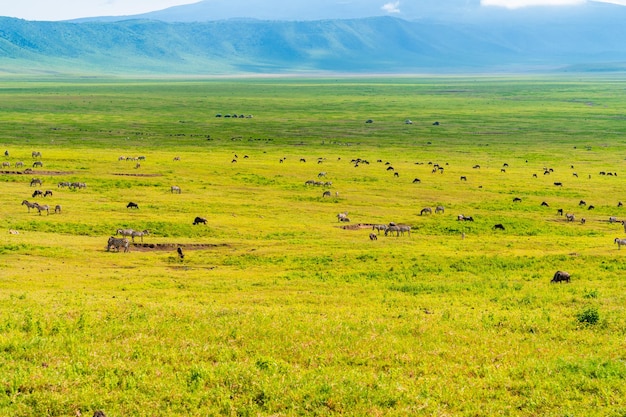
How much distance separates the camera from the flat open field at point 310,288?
54.0ft

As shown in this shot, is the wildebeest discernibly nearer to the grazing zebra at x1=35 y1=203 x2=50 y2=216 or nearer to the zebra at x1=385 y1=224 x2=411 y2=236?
the zebra at x1=385 y1=224 x2=411 y2=236

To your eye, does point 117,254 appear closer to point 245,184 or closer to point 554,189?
point 245,184

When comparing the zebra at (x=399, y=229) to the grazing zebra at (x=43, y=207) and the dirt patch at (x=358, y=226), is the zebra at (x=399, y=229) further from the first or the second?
the grazing zebra at (x=43, y=207)

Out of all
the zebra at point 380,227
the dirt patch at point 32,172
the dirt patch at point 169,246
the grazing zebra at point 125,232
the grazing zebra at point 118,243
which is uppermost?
the dirt patch at point 32,172

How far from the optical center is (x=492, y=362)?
750 inches

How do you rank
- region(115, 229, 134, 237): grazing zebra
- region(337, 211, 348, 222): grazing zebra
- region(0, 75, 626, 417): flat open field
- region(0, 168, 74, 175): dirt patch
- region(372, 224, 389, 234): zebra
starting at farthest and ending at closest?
region(0, 168, 74, 175): dirt patch → region(337, 211, 348, 222): grazing zebra → region(372, 224, 389, 234): zebra → region(115, 229, 134, 237): grazing zebra → region(0, 75, 626, 417): flat open field

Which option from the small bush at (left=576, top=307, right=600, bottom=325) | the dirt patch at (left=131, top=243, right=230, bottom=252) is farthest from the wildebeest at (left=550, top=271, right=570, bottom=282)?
the dirt patch at (left=131, top=243, right=230, bottom=252)

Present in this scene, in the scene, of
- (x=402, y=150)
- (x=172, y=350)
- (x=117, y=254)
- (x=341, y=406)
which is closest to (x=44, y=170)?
(x=117, y=254)

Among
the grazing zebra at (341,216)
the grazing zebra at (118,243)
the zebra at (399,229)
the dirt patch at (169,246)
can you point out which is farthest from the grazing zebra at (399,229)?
the grazing zebra at (118,243)

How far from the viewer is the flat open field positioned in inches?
648

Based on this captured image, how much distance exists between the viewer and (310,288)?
3197 cm

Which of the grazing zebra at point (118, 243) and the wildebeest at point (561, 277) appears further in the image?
the grazing zebra at point (118, 243)

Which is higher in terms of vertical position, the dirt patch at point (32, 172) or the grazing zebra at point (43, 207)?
the dirt patch at point (32, 172)

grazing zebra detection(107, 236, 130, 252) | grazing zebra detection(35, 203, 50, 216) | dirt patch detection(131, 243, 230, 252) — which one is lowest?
dirt patch detection(131, 243, 230, 252)
